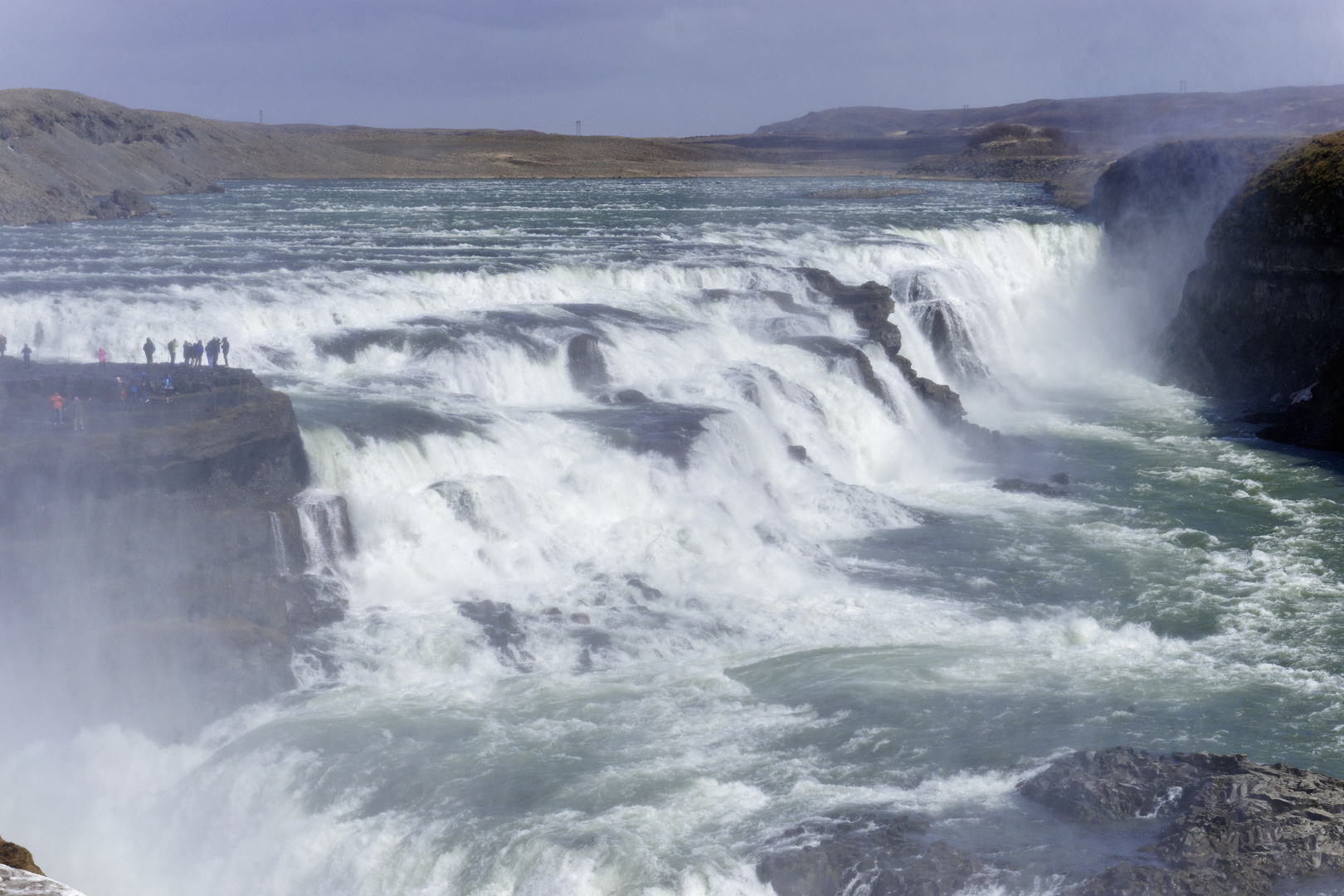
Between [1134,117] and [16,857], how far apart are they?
124877 mm

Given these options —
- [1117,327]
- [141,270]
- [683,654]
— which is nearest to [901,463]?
[683,654]

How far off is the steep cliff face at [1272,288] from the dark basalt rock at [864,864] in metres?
22.0

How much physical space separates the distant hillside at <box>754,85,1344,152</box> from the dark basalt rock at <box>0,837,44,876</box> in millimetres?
47706

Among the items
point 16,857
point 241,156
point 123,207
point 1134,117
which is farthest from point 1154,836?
point 1134,117

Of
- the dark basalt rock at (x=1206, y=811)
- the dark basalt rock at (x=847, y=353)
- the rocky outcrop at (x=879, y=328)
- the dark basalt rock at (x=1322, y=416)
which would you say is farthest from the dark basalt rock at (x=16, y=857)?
the dark basalt rock at (x=1322, y=416)

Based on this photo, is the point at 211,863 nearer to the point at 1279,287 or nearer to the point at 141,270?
the point at 141,270

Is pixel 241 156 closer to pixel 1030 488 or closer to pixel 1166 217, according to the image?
pixel 1166 217

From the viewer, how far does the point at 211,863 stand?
39.0ft

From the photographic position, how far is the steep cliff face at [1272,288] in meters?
28.5

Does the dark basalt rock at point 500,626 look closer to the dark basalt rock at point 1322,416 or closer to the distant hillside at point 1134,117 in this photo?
the dark basalt rock at point 1322,416

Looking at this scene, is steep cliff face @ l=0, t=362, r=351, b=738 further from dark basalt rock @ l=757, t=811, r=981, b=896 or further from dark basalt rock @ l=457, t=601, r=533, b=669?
dark basalt rock @ l=757, t=811, r=981, b=896

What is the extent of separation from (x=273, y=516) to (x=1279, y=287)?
81.9 feet

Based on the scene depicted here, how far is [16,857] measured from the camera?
811cm

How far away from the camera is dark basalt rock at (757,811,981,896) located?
405 inches
